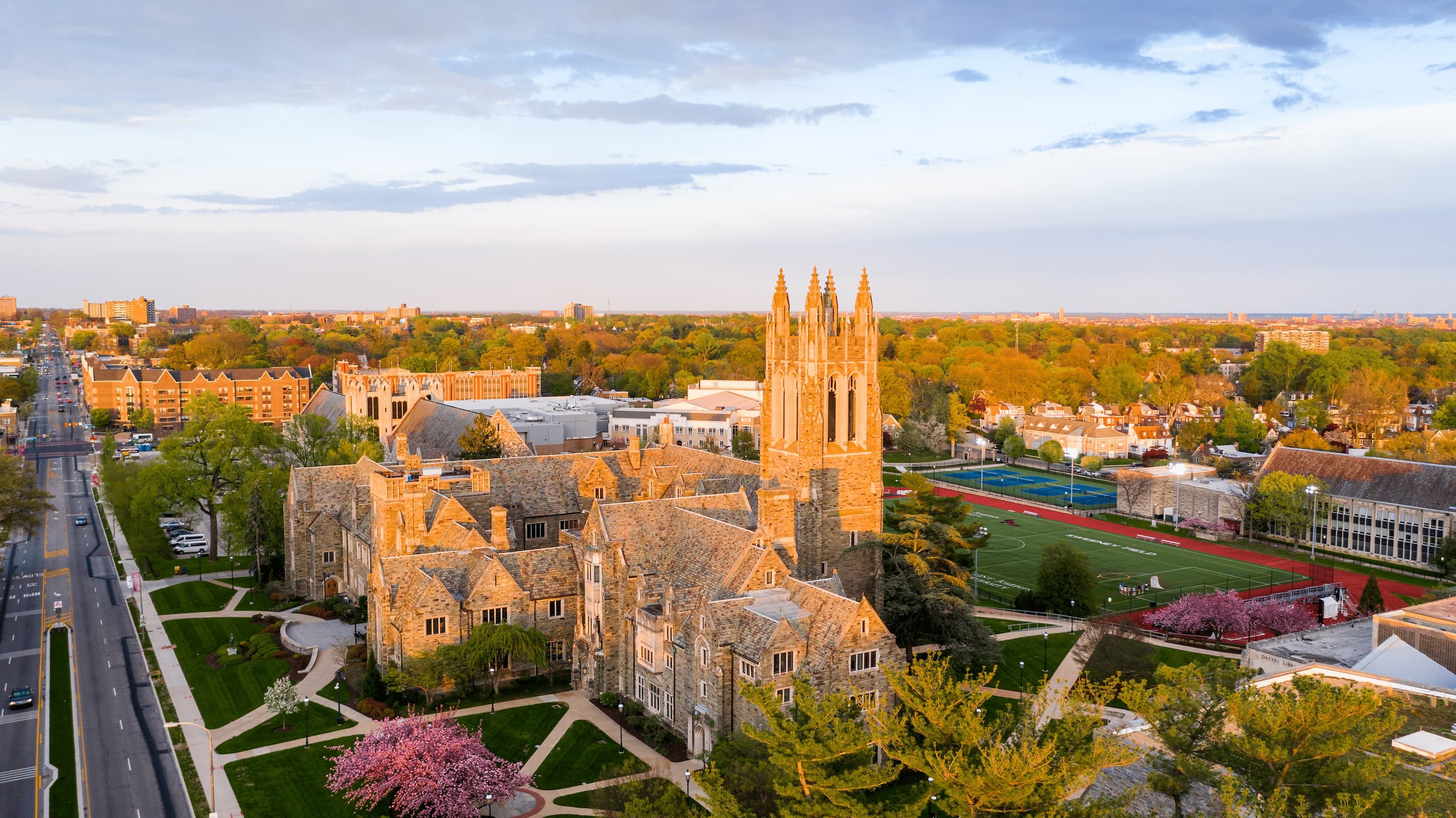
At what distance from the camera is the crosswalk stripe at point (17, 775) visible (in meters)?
41.3

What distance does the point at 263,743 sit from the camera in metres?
45.0

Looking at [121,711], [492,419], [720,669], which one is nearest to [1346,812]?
[720,669]

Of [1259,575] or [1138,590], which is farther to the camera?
[1259,575]

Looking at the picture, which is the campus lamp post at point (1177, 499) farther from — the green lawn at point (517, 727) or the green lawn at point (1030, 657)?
the green lawn at point (517, 727)

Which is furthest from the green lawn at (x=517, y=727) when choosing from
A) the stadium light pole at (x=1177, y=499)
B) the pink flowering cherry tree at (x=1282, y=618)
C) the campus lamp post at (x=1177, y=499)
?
the stadium light pole at (x=1177, y=499)

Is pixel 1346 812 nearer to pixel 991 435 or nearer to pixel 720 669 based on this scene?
pixel 720 669

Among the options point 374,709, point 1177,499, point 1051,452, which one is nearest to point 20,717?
point 374,709

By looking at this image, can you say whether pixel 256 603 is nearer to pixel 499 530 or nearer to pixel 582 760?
pixel 499 530

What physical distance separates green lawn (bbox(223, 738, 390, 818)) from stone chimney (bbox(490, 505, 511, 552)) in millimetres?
12975

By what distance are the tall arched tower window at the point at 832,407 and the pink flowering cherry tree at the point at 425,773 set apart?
23969mm

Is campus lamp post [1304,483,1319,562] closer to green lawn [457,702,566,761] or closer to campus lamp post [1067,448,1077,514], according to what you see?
campus lamp post [1067,448,1077,514]

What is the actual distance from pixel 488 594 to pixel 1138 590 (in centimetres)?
4618

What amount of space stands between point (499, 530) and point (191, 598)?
2693cm

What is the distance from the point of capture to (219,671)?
5416 centimetres
